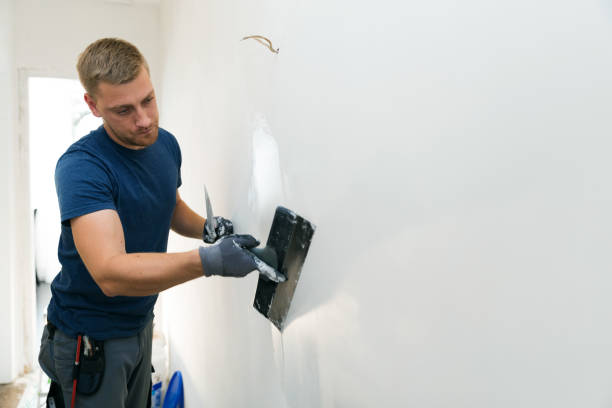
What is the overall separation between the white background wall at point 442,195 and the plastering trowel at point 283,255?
3 cm

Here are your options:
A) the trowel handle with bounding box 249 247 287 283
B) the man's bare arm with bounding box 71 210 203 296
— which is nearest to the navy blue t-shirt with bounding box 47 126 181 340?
the man's bare arm with bounding box 71 210 203 296

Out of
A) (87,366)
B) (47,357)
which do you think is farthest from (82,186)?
(47,357)

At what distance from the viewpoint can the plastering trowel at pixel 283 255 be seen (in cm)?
99

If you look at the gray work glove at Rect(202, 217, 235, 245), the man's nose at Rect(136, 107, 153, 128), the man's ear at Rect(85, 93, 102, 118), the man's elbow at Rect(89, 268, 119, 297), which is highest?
the man's ear at Rect(85, 93, 102, 118)

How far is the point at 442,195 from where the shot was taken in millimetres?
590

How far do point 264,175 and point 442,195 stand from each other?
0.66m

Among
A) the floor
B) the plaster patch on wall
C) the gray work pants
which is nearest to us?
the plaster patch on wall

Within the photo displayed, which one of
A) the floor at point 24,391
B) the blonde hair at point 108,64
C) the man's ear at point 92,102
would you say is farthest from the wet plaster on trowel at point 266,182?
the floor at point 24,391

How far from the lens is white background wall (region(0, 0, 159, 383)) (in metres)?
3.11

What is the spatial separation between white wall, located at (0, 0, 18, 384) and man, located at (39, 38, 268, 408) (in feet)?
6.54

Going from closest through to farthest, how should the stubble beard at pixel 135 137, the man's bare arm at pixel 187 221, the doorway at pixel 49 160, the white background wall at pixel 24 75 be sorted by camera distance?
the stubble beard at pixel 135 137
the man's bare arm at pixel 187 221
the white background wall at pixel 24 75
the doorway at pixel 49 160

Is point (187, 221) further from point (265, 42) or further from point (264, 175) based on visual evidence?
point (265, 42)

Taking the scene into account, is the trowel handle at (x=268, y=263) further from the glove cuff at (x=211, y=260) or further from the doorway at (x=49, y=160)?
the doorway at (x=49, y=160)

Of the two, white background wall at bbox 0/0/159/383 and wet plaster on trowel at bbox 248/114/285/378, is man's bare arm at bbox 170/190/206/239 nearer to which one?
wet plaster on trowel at bbox 248/114/285/378
